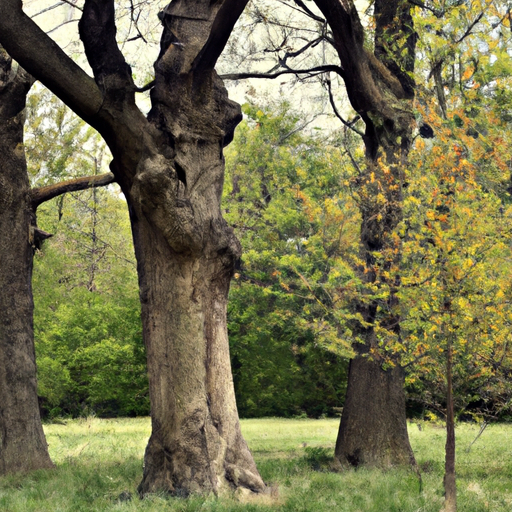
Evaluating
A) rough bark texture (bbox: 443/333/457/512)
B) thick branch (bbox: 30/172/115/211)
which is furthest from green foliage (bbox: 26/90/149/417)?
rough bark texture (bbox: 443/333/457/512)

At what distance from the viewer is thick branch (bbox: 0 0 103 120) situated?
7.98 metres

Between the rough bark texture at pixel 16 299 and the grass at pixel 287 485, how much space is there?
73cm

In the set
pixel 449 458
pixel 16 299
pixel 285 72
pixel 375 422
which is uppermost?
pixel 285 72

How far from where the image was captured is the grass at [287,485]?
7328mm

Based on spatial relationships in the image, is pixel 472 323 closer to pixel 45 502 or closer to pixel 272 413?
pixel 45 502

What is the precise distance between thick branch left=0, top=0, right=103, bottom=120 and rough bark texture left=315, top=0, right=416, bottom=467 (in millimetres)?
5148

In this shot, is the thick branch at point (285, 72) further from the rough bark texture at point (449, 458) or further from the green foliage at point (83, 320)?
the green foliage at point (83, 320)

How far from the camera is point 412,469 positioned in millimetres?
11828

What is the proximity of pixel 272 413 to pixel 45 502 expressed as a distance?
23549 millimetres

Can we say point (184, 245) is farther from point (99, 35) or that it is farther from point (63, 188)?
point (63, 188)

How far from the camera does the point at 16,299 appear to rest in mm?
10906

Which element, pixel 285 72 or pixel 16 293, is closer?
pixel 16 293

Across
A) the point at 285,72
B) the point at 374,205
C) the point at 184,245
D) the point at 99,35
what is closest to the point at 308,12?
the point at 285,72

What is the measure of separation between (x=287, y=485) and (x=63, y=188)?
632 cm
